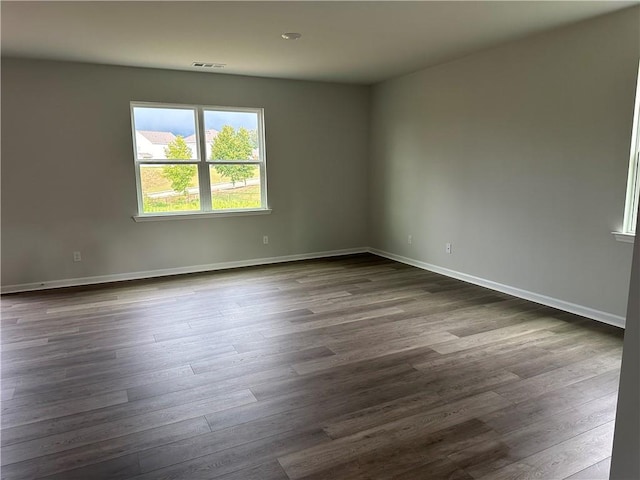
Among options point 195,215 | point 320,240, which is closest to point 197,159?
point 195,215

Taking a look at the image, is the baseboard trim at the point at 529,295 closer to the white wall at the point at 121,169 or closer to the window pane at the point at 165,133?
the white wall at the point at 121,169

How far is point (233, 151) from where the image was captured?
18.7ft

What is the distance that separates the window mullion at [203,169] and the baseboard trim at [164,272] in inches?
31.3

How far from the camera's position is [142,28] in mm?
3549

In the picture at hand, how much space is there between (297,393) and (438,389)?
85 cm

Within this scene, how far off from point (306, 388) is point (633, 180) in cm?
300

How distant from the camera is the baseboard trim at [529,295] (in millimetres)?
3602

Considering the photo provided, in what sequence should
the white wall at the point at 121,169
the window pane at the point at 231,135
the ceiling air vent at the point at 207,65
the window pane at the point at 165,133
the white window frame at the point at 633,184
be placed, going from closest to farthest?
the white window frame at the point at 633,184, the white wall at the point at 121,169, the ceiling air vent at the point at 207,65, the window pane at the point at 165,133, the window pane at the point at 231,135

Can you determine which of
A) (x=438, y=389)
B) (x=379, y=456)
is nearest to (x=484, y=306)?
(x=438, y=389)

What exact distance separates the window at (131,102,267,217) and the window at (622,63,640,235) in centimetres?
411

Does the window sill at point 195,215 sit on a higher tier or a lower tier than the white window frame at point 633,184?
lower

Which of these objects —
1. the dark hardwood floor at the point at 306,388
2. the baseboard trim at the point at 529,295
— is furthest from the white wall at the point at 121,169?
the baseboard trim at the point at 529,295

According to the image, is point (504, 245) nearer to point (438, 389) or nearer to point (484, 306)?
point (484, 306)

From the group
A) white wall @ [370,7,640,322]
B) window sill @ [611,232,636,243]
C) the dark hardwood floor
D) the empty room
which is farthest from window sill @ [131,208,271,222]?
window sill @ [611,232,636,243]
